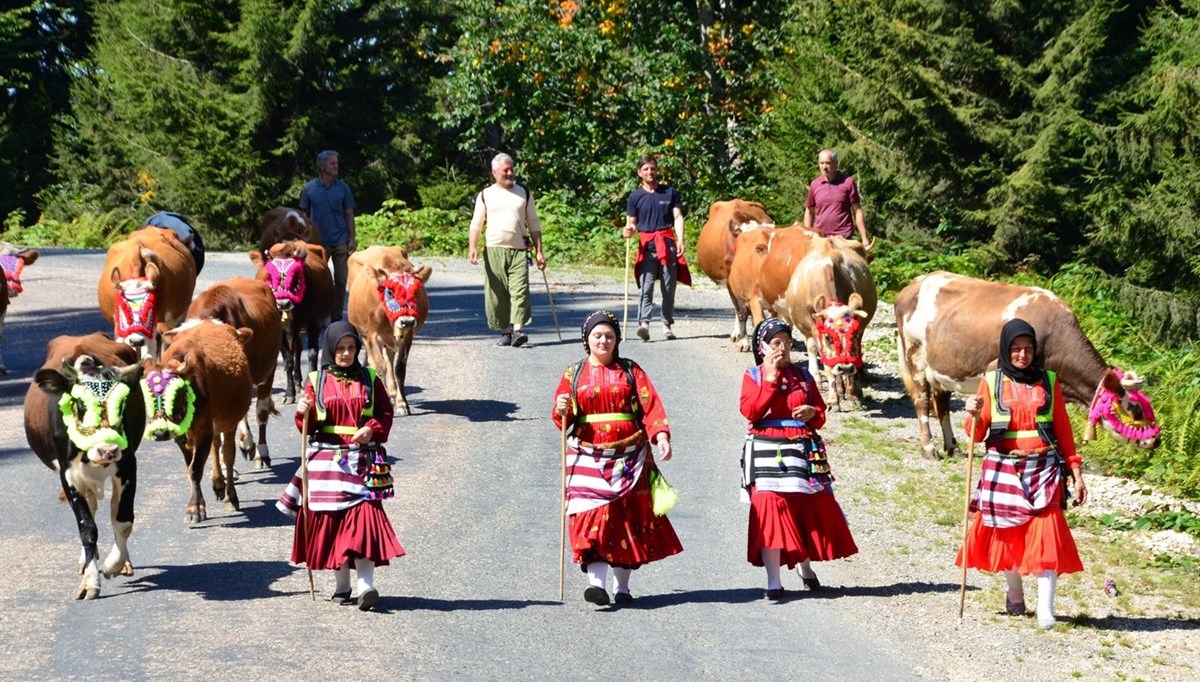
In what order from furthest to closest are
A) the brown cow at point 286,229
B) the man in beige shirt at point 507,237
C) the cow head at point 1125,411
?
1. the man in beige shirt at point 507,237
2. the brown cow at point 286,229
3. the cow head at point 1125,411

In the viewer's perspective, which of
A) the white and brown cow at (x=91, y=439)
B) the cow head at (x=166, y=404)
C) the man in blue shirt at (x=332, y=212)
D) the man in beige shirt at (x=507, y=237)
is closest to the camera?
the white and brown cow at (x=91, y=439)

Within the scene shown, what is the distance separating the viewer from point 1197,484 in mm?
12711

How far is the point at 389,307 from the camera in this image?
48.7 feet

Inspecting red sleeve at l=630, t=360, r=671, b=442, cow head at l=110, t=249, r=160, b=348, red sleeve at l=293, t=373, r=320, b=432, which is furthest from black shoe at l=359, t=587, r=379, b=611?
cow head at l=110, t=249, r=160, b=348

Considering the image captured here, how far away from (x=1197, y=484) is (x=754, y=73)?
21945 mm

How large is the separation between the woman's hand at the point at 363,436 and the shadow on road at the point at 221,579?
47.1 inches

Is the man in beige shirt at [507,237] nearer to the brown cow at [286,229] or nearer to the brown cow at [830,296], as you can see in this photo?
the brown cow at [286,229]

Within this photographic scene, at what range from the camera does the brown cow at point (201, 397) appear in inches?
383

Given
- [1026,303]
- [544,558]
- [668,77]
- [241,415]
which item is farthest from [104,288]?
[668,77]

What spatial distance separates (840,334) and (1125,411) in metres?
3.96

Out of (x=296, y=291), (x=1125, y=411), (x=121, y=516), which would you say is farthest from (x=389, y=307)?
(x=1125, y=411)

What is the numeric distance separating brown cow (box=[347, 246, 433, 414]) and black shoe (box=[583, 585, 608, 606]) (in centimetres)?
Answer: 639

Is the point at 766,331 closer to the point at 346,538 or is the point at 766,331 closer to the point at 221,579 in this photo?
the point at 346,538

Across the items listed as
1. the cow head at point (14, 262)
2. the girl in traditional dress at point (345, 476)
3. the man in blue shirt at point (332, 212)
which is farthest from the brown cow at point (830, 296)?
the cow head at point (14, 262)
